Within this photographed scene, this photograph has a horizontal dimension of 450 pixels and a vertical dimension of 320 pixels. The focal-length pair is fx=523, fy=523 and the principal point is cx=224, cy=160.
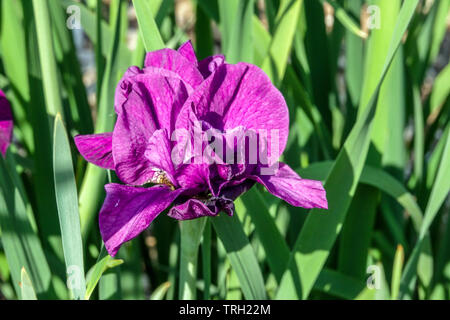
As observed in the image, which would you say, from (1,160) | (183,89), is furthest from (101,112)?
(183,89)

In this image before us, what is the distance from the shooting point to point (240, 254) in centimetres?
68

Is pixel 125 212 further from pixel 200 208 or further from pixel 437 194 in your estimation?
pixel 437 194

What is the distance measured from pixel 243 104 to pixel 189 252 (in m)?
0.20

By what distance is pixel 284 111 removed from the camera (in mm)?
546

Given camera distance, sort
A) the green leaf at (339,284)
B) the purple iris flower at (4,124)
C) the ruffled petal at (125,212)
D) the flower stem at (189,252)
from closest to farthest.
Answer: the ruffled petal at (125,212)
the flower stem at (189,252)
the purple iris flower at (4,124)
the green leaf at (339,284)

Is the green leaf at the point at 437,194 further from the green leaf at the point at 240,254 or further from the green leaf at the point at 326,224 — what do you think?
the green leaf at the point at 240,254

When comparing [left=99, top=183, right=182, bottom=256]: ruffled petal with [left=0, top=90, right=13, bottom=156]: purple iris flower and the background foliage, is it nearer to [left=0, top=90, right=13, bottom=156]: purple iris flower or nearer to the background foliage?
the background foliage

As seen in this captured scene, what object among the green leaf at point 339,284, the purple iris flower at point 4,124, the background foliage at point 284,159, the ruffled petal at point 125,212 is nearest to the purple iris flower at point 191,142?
the ruffled petal at point 125,212

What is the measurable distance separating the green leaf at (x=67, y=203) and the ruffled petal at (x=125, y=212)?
13 centimetres

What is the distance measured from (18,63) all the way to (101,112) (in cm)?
27

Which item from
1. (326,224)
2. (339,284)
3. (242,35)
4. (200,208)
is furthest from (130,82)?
(339,284)

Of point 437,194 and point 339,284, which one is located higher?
point 437,194

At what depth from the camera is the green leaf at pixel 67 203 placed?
62cm
